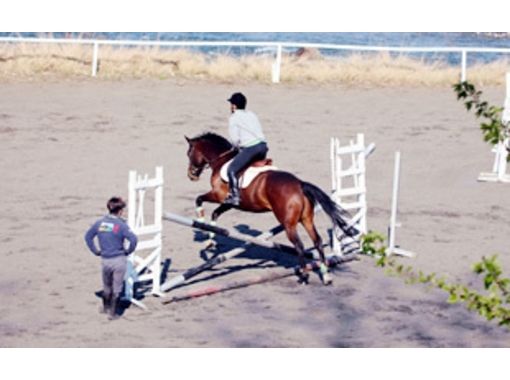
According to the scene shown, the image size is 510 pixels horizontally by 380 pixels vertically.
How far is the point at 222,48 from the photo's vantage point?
150ft

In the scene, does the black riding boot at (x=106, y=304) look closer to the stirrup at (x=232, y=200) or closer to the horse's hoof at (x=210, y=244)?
the stirrup at (x=232, y=200)

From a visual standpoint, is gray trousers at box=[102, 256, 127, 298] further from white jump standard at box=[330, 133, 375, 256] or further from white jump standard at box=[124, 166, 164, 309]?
white jump standard at box=[330, 133, 375, 256]

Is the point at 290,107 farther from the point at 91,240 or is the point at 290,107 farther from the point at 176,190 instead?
the point at 91,240

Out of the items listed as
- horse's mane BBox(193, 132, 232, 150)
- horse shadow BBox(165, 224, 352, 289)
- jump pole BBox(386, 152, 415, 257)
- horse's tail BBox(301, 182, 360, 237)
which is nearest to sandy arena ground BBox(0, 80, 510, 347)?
horse shadow BBox(165, 224, 352, 289)

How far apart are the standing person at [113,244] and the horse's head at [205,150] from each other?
122 inches

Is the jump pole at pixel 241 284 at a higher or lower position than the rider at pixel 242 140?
lower

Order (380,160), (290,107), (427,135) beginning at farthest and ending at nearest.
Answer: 1. (290,107)
2. (427,135)
3. (380,160)

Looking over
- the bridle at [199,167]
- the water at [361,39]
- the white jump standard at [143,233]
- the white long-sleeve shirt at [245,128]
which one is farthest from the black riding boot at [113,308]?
the water at [361,39]

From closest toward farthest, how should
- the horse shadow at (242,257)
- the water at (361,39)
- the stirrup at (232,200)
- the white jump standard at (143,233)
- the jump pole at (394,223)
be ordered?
1. the white jump standard at (143,233)
2. the stirrup at (232,200)
3. the horse shadow at (242,257)
4. the jump pole at (394,223)
5. the water at (361,39)

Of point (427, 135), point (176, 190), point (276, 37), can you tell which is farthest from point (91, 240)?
point (276, 37)

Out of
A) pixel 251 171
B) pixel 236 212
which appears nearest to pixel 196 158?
pixel 251 171

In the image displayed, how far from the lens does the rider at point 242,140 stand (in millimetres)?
15453

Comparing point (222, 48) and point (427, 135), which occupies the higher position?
point (222, 48)

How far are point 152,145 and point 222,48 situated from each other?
73.2 feet
